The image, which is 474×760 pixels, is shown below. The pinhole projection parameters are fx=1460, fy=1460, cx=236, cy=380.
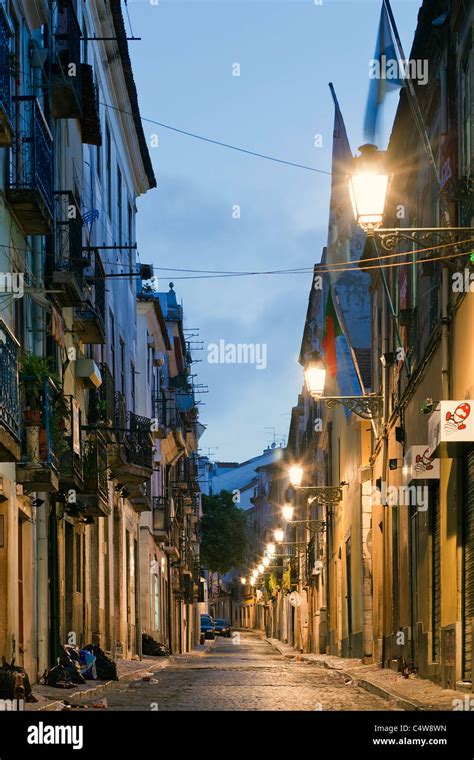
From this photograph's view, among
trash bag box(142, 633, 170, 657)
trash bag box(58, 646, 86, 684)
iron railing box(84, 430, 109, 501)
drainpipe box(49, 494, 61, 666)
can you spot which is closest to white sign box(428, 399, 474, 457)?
trash bag box(58, 646, 86, 684)

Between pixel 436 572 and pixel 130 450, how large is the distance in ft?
43.0

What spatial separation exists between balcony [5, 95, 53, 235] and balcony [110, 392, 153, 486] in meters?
11.0

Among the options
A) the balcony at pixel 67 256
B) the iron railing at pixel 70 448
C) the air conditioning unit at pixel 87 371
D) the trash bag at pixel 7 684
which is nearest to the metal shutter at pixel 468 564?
the trash bag at pixel 7 684

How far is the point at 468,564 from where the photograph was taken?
1683 cm

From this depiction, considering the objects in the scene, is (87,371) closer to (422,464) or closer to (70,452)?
(70,452)

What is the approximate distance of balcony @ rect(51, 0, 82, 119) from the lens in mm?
21906

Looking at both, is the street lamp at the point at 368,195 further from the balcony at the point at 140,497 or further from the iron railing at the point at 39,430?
the balcony at the point at 140,497

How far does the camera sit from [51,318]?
2203cm

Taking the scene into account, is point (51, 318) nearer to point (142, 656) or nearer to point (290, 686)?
point (290, 686)

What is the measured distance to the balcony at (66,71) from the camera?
71.9ft

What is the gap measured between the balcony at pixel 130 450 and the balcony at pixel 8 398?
44.5 feet

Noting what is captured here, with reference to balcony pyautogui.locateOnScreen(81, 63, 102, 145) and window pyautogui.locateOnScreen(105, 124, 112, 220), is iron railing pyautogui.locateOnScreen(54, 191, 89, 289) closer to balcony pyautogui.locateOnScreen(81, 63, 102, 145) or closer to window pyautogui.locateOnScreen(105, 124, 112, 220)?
balcony pyautogui.locateOnScreen(81, 63, 102, 145)
